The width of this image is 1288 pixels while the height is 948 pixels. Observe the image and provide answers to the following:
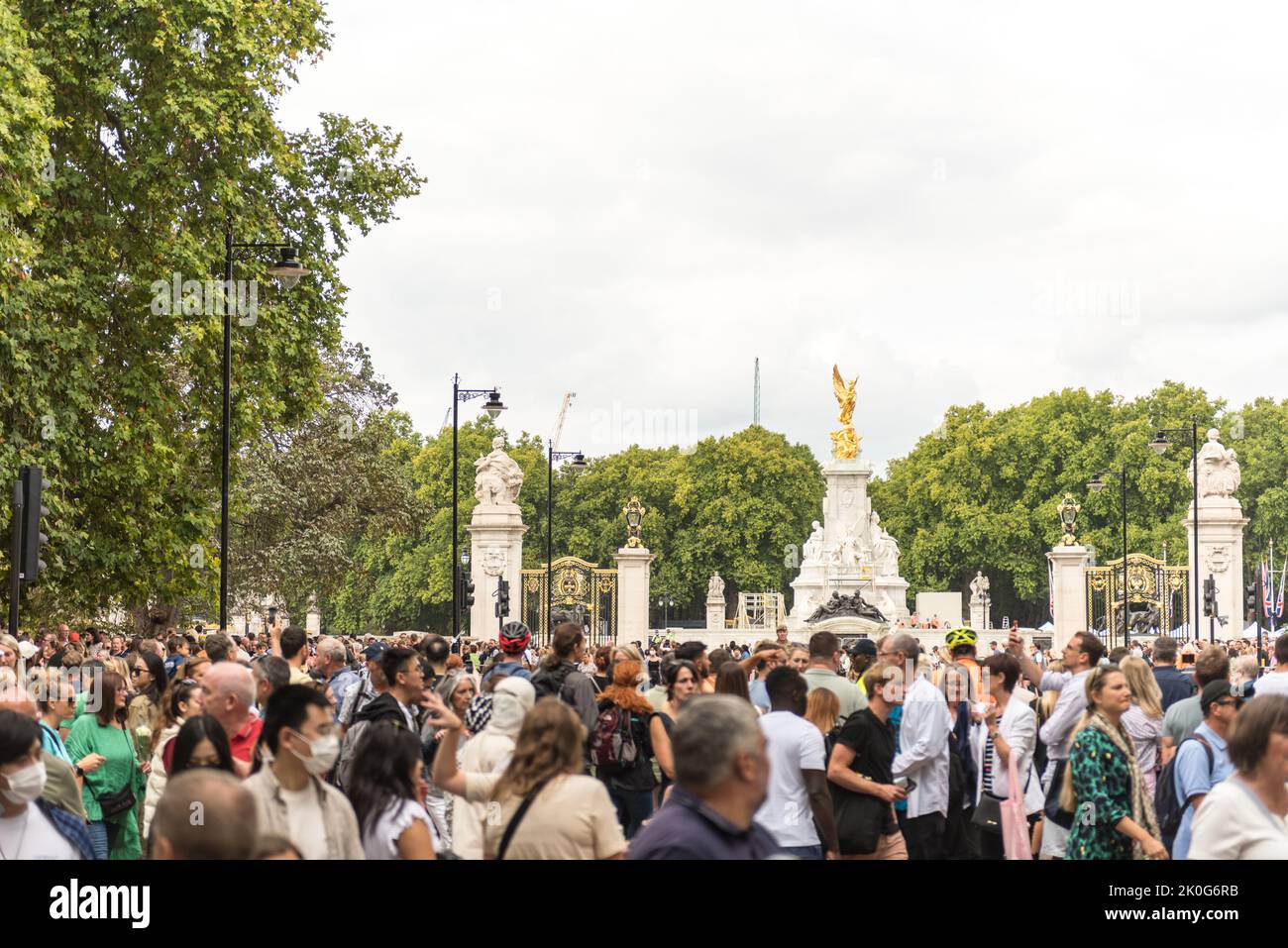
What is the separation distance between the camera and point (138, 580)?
83.4 ft

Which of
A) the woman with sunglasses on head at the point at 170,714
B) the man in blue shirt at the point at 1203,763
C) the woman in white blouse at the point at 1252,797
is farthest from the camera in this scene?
the woman with sunglasses on head at the point at 170,714

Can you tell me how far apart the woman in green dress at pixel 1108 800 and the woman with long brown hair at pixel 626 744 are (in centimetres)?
328

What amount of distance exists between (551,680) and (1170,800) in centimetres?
379

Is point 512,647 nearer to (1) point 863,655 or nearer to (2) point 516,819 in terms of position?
(1) point 863,655

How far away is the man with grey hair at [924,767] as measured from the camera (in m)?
9.43

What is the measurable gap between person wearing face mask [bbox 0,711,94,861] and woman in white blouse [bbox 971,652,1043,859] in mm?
5478

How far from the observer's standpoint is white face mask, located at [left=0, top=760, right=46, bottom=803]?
6176 millimetres

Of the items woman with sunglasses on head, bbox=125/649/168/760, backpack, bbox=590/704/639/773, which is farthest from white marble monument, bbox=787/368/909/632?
backpack, bbox=590/704/639/773

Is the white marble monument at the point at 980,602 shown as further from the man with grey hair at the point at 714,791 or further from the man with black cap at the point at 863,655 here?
the man with grey hair at the point at 714,791

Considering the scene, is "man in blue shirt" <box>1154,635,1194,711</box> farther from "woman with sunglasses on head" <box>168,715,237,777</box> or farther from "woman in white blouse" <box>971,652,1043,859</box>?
"woman with sunglasses on head" <box>168,715,237,777</box>

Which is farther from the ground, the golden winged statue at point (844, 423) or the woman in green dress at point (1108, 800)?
the golden winged statue at point (844, 423)

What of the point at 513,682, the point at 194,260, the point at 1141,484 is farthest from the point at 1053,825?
the point at 1141,484

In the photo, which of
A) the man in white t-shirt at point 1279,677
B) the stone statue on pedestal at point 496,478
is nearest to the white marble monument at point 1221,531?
the stone statue on pedestal at point 496,478
